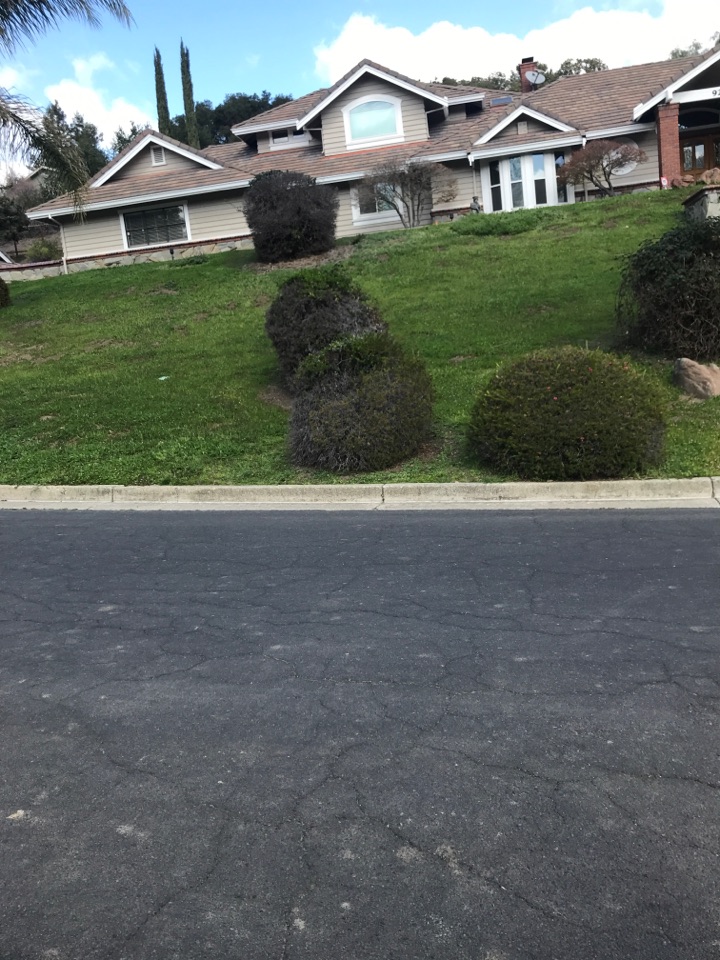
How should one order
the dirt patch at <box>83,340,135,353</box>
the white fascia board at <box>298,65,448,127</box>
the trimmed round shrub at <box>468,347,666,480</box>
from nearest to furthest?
1. the trimmed round shrub at <box>468,347,666,480</box>
2. the dirt patch at <box>83,340,135,353</box>
3. the white fascia board at <box>298,65,448,127</box>

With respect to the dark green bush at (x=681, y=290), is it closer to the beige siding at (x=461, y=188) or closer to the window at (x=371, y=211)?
the beige siding at (x=461, y=188)

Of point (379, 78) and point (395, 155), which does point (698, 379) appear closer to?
point (395, 155)

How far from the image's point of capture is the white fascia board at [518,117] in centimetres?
2780

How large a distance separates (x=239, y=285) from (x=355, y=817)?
1922cm

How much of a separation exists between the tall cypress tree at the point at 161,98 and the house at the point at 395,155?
2666cm

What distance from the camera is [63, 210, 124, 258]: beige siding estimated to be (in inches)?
1184

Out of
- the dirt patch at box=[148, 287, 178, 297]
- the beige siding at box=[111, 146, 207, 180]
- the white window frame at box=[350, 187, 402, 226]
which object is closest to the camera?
the dirt patch at box=[148, 287, 178, 297]

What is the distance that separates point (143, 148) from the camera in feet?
100

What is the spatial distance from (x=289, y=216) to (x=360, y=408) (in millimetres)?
13404

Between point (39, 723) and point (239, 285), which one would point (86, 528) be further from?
point (239, 285)

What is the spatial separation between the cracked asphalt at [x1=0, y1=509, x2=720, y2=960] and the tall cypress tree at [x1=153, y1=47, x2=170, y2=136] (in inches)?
2179

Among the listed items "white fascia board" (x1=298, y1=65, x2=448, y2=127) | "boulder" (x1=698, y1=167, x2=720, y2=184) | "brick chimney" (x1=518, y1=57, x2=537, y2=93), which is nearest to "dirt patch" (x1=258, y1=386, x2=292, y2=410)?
"boulder" (x1=698, y1=167, x2=720, y2=184)

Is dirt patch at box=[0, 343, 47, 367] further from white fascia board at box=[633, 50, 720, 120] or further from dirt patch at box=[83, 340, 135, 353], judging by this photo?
white fascia board at box=[633, 50, 720, 120]

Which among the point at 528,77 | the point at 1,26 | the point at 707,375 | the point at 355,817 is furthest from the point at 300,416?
the point at 528,77
